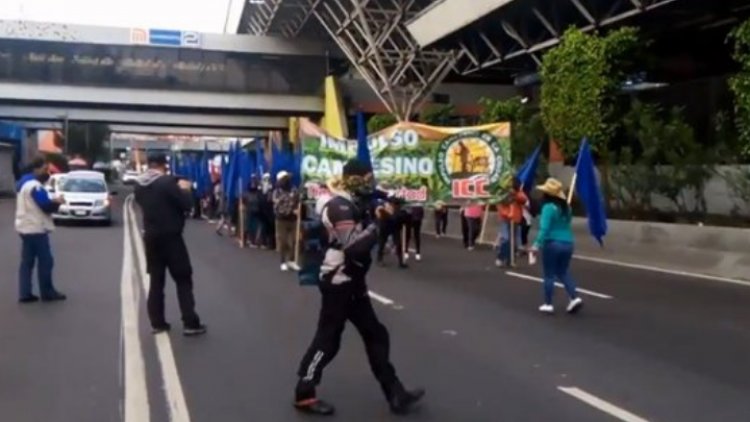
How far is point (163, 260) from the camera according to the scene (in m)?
10.6

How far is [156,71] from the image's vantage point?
64.9 m

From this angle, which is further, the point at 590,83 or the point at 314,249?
the point at 590,83

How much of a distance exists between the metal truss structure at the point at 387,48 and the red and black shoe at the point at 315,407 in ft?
138

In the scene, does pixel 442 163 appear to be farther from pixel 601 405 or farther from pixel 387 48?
pixel 387 48

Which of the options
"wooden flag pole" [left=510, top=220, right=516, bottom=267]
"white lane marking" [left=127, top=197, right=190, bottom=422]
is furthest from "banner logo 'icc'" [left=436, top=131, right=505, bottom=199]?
"white lane marking" [left=127, top=197, right=190, bottom=422]

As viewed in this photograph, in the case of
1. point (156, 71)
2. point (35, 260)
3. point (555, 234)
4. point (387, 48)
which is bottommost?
point (35, 260)

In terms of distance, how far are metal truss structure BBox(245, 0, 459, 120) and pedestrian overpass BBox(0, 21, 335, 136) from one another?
6879 mm

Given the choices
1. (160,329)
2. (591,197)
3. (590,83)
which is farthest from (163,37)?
(160,329)

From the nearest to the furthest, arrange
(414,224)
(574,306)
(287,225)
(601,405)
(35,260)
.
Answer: (601,405) → (574,306) → (35,260) → (287,225) → (414,224)

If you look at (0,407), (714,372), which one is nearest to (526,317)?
(714,372)

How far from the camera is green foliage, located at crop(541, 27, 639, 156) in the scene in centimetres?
2536

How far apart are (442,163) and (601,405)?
13429 mm

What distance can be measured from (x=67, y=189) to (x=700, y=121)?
18.5 m

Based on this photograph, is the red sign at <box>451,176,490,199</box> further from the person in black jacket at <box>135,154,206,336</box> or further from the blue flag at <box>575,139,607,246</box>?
the person in black jacket at <box>135,154,206,336</box>
